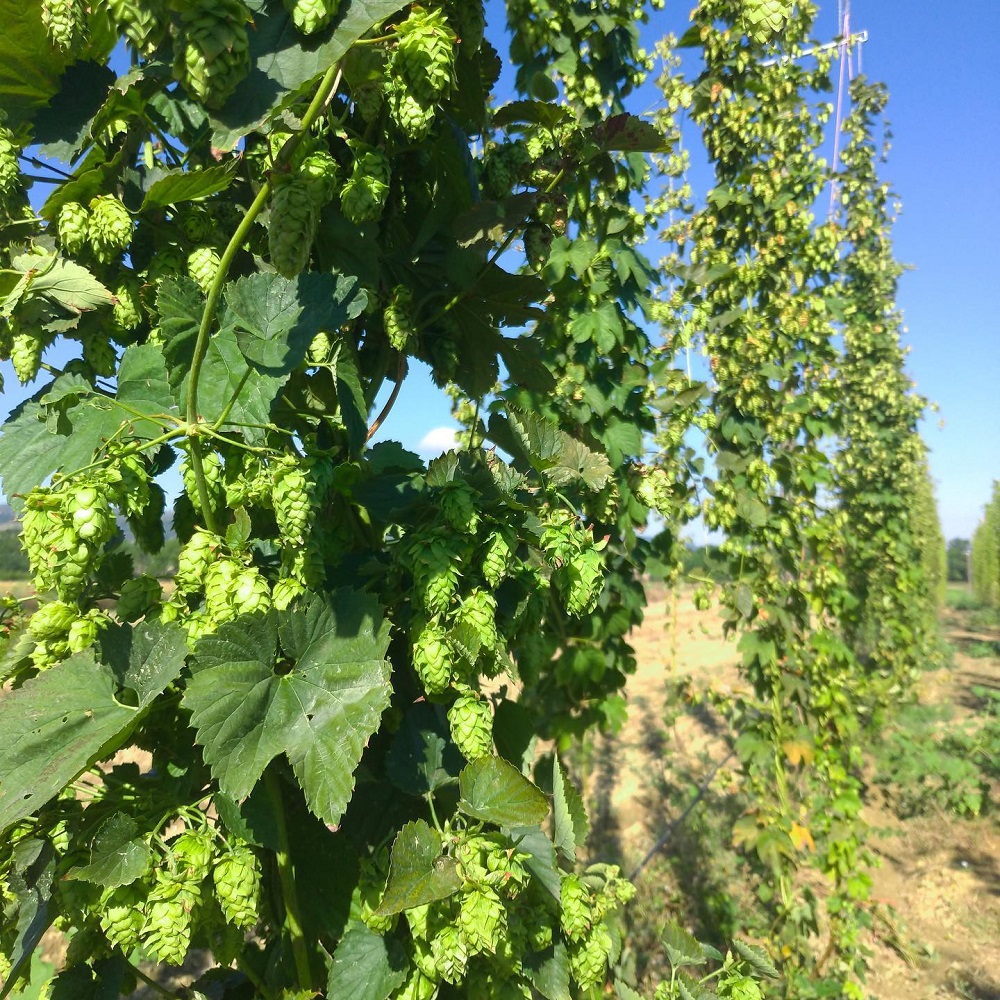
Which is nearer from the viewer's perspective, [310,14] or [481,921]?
[310,14]

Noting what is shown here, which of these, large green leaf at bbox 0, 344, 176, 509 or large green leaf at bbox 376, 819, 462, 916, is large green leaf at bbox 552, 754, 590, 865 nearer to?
large green leaf at bbox 376, 819, 462, 916

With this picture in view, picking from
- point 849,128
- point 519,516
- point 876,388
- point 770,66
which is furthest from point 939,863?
point 849,128

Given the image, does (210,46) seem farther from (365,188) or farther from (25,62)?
(25,62)

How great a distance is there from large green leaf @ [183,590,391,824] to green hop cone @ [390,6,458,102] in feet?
2.41

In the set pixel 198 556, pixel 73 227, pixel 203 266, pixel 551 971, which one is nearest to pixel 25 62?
pixel 73 227

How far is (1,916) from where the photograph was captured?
1.14m

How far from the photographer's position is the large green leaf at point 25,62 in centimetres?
110

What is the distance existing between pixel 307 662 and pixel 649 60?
3670 millimetres

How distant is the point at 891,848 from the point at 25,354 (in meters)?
8.16

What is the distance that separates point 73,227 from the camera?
1117mm

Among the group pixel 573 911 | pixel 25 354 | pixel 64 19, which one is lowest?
pixel 573 911

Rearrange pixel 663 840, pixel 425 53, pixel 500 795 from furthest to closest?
pixel 663 840 → pixel 500 795 → pixel 425 53

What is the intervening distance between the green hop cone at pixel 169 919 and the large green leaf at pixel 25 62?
4.15ft

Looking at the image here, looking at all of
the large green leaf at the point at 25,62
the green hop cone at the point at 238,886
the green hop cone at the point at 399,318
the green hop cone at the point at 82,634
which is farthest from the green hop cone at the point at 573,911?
the large green leaf at the point at 25,62
